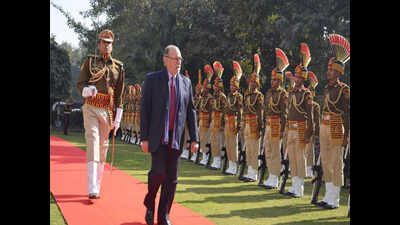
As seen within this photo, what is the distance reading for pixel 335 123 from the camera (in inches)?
272

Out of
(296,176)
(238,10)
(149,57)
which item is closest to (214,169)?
(296,176)

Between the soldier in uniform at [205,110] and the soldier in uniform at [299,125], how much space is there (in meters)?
4.64

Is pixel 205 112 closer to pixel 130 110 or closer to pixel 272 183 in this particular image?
pixel 272 183

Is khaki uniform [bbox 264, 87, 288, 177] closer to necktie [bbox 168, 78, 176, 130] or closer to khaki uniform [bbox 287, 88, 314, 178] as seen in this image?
khaki uniform [bbox 287, 88, 314, 178]

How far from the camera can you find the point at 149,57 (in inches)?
878

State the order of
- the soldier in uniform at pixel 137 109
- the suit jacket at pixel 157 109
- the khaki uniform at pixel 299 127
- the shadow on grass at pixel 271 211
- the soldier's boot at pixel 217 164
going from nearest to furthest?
the suit jacket at pixel 157 109
the shadow on grass at pixel 271 211
the khaki uniform at pixel 299 127
the soldier's boot at pixel 217 164
the soldier in uniform at pixel 137 109

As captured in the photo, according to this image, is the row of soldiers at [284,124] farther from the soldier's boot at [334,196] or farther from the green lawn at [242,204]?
the green lawn at [242,204]

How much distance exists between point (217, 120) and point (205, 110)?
0.87 meters

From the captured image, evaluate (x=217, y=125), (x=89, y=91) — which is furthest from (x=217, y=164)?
(x=89, y=91)

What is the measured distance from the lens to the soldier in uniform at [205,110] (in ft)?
40.8

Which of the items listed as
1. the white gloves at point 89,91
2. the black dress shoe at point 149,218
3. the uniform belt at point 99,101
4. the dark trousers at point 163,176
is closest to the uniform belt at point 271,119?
the uniform belt at point 99,101

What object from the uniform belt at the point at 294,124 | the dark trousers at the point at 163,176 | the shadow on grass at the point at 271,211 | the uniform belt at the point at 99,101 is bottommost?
the shadow on grass at the point at 271,211
